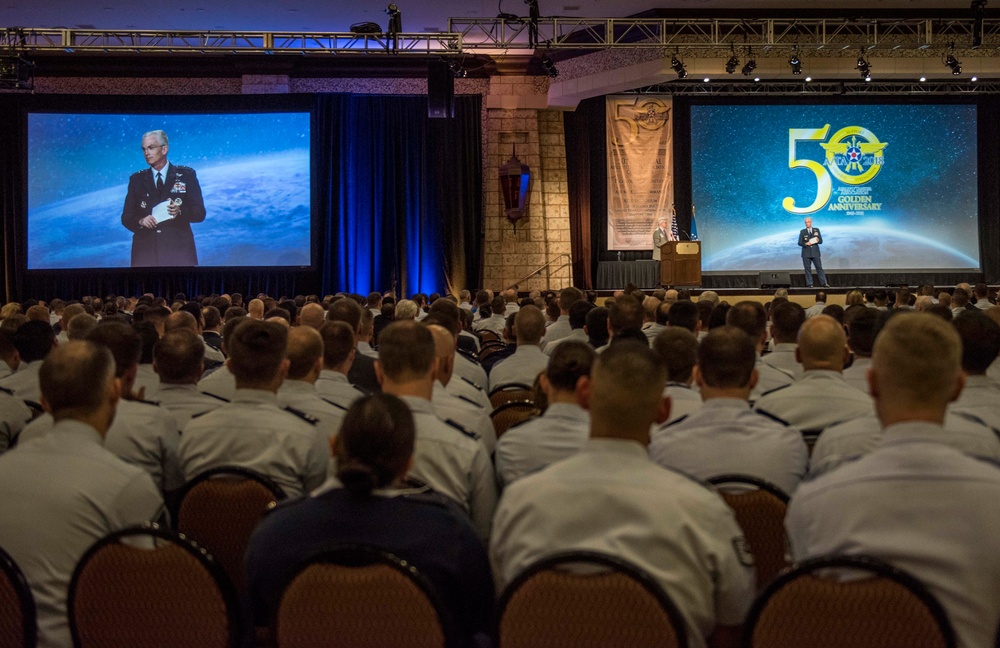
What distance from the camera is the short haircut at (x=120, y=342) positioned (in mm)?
3781

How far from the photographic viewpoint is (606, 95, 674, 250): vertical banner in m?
17.3

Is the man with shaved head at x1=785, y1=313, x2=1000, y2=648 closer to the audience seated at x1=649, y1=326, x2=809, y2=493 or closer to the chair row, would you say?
the chair row

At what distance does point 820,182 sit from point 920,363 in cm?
1639

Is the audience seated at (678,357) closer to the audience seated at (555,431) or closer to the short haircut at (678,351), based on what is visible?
the short haircut at (678,351)

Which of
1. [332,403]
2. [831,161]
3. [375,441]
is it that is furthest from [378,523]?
[831,161]

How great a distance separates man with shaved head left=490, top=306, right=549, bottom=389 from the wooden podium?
10.1 m

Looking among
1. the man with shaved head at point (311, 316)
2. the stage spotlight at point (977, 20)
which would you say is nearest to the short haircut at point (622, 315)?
the man with shaved head at point (311, 316)

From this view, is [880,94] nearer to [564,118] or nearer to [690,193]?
[690,193]

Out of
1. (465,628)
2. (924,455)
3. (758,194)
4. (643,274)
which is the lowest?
(465,628)

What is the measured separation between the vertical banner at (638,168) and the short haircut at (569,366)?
14.4m

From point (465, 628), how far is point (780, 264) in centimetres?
1635

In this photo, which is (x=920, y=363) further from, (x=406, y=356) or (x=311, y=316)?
(x=311, y=316)

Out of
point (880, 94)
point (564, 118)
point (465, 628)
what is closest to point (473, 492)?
point (465, 628)

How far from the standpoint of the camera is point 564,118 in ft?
57.2
